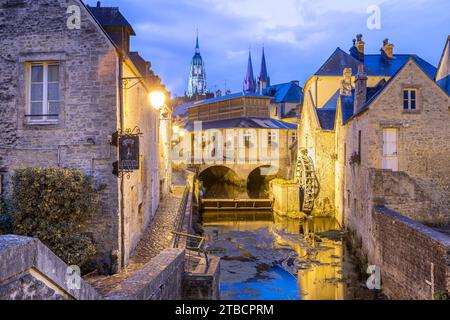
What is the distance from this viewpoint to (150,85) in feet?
54.6

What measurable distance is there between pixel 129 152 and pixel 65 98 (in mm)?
2123

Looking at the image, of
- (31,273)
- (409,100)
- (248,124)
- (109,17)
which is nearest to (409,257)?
(409,100)

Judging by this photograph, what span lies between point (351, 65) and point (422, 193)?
25252 millimetres

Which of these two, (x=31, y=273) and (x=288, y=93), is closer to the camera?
(x=31, y=273)

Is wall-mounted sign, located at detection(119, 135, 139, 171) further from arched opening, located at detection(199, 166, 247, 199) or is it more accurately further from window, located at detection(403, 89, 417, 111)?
arched opening, located at detection(199, 166, 247, 199)

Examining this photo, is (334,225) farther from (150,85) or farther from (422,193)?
(150,85)

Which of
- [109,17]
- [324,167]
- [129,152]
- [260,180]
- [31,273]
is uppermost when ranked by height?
[109,17]

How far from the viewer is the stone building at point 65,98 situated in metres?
10.3

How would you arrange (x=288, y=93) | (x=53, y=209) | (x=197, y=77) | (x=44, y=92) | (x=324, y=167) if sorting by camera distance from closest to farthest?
(x=53, y=209), (x=44, y=92), (x=324, y=167), (x=288, y=93), (x=197, y=77)

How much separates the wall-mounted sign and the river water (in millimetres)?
6511

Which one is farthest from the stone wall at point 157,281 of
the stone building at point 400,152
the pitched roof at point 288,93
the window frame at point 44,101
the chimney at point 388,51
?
the pitched roof at point 288,93

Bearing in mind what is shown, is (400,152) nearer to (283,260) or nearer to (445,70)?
(283,260)

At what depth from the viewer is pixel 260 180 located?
51219mm
